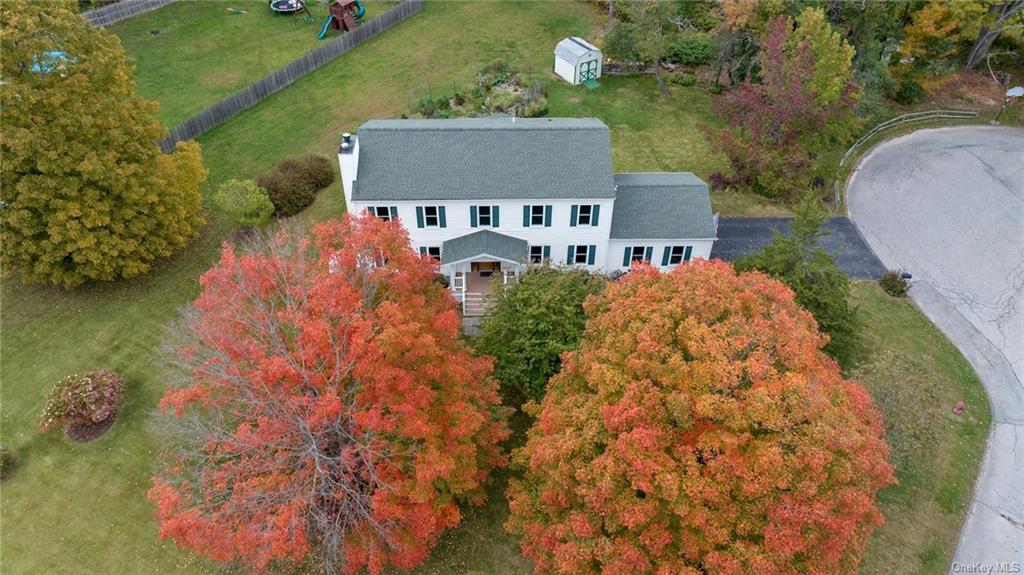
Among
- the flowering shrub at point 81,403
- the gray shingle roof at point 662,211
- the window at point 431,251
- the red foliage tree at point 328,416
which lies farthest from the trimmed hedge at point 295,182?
the gray shingle roof at point 662,211

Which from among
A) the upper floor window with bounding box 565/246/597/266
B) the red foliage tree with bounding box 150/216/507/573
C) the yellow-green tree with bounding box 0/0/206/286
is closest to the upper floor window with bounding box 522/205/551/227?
the upper floor window with bounding box 565/246/597/266

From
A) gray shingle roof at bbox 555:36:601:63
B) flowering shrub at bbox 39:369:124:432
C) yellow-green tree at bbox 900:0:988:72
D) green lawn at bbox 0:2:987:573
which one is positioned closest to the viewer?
green lawn at bbox 0:2:987:573

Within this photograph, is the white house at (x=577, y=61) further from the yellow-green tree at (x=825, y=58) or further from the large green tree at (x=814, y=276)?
the large green tree at (x=814, y=276)

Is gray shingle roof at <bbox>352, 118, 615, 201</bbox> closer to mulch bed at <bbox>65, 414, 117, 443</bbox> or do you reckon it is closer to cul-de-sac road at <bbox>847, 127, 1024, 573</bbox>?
mulch bed at <bbox>65, 414, 117, 443</bbox>

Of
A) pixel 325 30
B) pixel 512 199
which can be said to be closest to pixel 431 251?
pixel 512 199

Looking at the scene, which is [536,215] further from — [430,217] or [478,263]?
[430,217]
